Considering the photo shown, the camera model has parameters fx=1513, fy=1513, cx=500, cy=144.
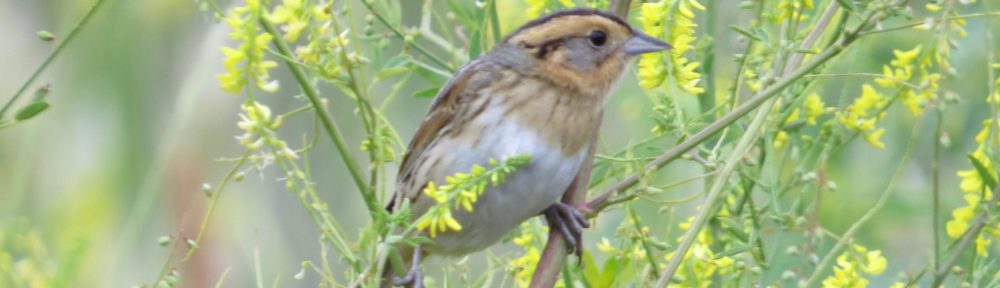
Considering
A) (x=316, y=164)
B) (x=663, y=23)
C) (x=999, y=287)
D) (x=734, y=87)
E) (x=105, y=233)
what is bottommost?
(x=316, y=164)

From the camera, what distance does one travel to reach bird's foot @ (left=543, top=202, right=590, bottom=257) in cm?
193

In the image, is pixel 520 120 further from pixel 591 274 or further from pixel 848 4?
pixel 848 4

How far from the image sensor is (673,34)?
5.63ft

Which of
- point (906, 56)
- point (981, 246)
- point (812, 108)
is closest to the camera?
point (981, 246)

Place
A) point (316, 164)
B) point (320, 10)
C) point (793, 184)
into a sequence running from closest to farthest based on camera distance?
point (320, 10) → point (793, 184) → point (316, 164)

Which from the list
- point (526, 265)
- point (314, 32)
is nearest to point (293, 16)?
point (314, 32)

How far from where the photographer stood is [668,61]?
175 centimetres

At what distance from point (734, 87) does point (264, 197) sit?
2071 mm

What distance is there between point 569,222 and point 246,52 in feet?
2.51

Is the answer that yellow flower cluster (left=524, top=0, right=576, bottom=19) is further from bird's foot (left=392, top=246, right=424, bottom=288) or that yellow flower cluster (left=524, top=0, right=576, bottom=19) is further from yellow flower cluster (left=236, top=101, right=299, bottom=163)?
yellow flower cluster (left=236, top=101, right=299, bottom=163)

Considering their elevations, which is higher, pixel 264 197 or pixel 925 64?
pixel 925 64

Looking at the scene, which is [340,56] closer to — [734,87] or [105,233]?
[734,87]

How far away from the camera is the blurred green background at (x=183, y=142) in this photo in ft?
8.79

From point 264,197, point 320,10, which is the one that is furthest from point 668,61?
point 264,197
